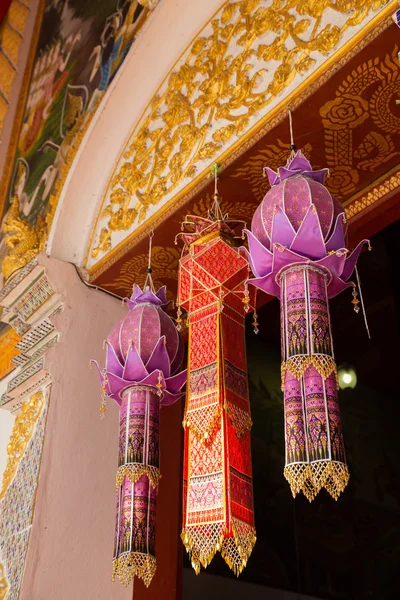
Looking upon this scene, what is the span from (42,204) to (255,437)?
8.58 ft

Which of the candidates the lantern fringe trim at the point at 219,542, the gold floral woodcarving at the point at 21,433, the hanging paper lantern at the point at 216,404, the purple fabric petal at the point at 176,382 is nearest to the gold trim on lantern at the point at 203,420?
the hanging paper lantern at the point at 216,404

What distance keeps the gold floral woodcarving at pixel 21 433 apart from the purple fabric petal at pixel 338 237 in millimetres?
2075

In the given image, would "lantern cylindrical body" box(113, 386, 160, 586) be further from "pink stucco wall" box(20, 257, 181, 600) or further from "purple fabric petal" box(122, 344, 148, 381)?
"pink stucco wall" box(20, 257, 181, 600)

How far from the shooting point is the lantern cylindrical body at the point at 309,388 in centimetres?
214

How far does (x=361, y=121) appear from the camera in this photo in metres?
2.91

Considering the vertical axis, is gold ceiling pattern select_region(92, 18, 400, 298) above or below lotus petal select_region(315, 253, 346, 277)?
above

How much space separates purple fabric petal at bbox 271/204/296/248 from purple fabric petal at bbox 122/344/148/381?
91 centimetres

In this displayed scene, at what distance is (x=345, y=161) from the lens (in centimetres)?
313

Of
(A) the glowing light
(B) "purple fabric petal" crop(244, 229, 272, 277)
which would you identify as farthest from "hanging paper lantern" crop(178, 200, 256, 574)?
(A) the glowing light

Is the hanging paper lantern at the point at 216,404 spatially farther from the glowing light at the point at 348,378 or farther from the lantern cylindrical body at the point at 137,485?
the glowing light at the point at 348,378

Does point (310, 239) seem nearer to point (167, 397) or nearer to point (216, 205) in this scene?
point (216, 205)

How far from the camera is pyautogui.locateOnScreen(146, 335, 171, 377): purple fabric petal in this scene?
10.1 feet

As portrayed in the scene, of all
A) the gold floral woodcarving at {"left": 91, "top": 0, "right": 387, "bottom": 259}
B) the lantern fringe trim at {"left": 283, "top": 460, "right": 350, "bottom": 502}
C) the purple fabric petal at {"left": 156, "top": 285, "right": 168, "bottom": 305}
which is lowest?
the lantern fringe trim at {"left": 283, "top": 460, "right": 350, "bottom": 502}

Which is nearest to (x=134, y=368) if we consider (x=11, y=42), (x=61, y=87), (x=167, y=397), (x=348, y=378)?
(x=167, y=397)
